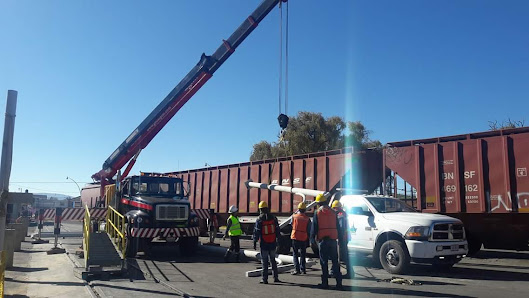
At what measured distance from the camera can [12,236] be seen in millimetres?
11086

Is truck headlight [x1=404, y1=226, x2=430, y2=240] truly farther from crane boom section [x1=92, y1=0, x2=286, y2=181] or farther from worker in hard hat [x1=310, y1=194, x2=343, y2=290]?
crane boom section [x1=92, y1=0, x2=286, y2=181]

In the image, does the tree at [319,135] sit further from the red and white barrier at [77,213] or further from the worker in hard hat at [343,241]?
the worker in hard hat at [343,241]

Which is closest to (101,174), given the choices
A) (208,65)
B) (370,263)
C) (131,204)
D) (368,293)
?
(131,204)

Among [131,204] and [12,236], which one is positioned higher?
[131,204]

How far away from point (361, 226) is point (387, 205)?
88 cm

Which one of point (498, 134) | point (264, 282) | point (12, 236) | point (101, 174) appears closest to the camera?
point (264, 282)

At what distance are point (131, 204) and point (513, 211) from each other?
35.2 ft

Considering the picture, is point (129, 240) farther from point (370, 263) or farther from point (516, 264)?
point (516, 264)

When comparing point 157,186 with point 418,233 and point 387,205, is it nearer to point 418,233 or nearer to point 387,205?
point 387,205

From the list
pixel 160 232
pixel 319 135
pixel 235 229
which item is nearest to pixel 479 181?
pixel 235 229

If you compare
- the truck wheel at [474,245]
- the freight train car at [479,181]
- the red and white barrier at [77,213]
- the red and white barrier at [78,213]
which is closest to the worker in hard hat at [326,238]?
the freight train car at [479,181]

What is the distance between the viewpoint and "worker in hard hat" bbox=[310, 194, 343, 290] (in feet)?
26.2

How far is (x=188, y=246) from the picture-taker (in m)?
13.4

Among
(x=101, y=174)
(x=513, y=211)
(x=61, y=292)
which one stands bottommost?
(x=61, y=292)
